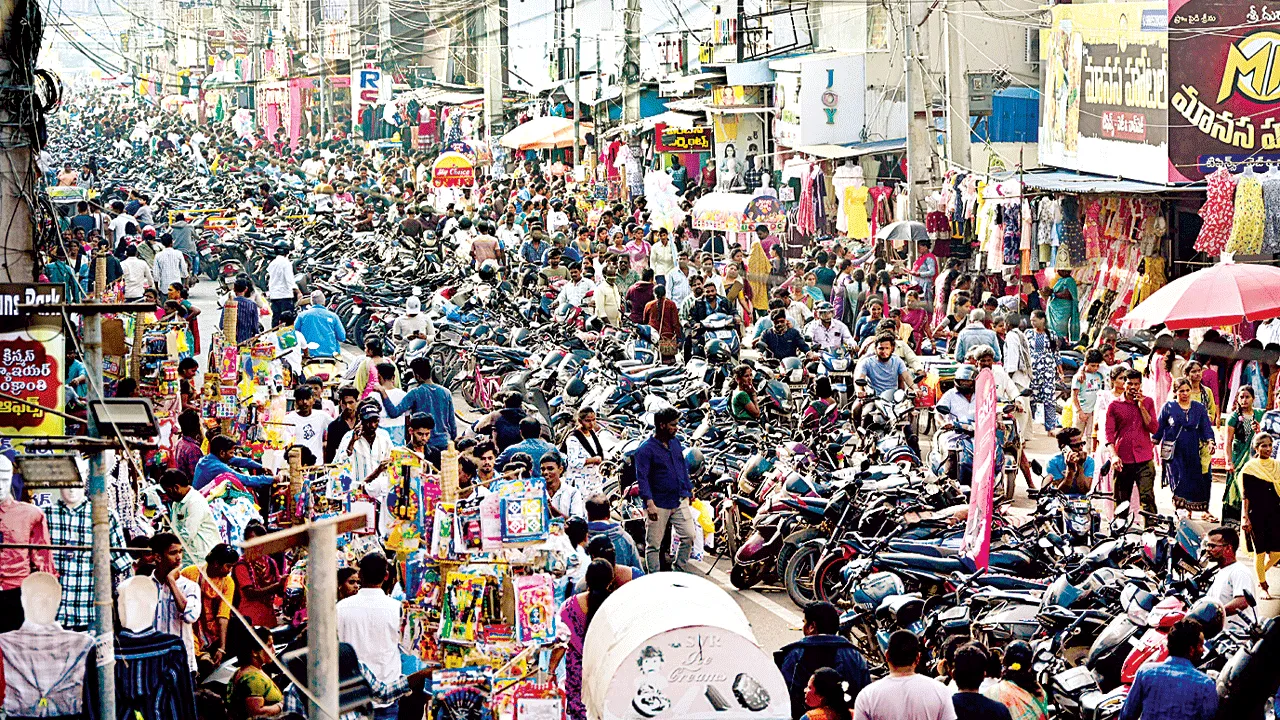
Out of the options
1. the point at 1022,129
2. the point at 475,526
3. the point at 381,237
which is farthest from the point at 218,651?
the point at 1022,129

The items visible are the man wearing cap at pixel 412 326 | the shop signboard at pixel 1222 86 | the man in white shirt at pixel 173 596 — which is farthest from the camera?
the man wearing cap at pixel 412 326

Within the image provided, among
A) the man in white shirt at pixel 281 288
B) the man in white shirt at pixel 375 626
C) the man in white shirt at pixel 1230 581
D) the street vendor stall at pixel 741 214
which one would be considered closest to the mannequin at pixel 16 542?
the man in white shirt at pixel 375 626

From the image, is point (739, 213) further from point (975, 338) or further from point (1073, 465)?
point (1073, 465)

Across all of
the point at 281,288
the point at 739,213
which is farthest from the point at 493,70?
the point at 281,288

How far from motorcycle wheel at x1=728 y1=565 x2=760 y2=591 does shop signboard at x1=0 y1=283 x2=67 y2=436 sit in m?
4.80

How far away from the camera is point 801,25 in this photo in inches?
1628

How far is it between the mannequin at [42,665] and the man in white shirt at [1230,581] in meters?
5.48

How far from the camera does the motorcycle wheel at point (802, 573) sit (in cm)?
1260

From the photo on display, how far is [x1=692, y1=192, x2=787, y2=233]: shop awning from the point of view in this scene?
1124 inches

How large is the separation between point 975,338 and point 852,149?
48.8 ft

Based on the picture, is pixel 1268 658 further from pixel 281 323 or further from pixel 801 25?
pixel 801 25

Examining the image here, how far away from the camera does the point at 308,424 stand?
14484mm

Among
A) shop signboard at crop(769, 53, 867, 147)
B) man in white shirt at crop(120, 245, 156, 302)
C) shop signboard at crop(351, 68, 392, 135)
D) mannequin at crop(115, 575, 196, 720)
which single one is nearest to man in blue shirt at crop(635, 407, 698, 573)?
mannequin at crop(115, 575, 196, 720)

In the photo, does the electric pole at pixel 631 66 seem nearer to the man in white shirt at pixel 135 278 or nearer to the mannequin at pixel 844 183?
the mannequin at pixel 844 183
